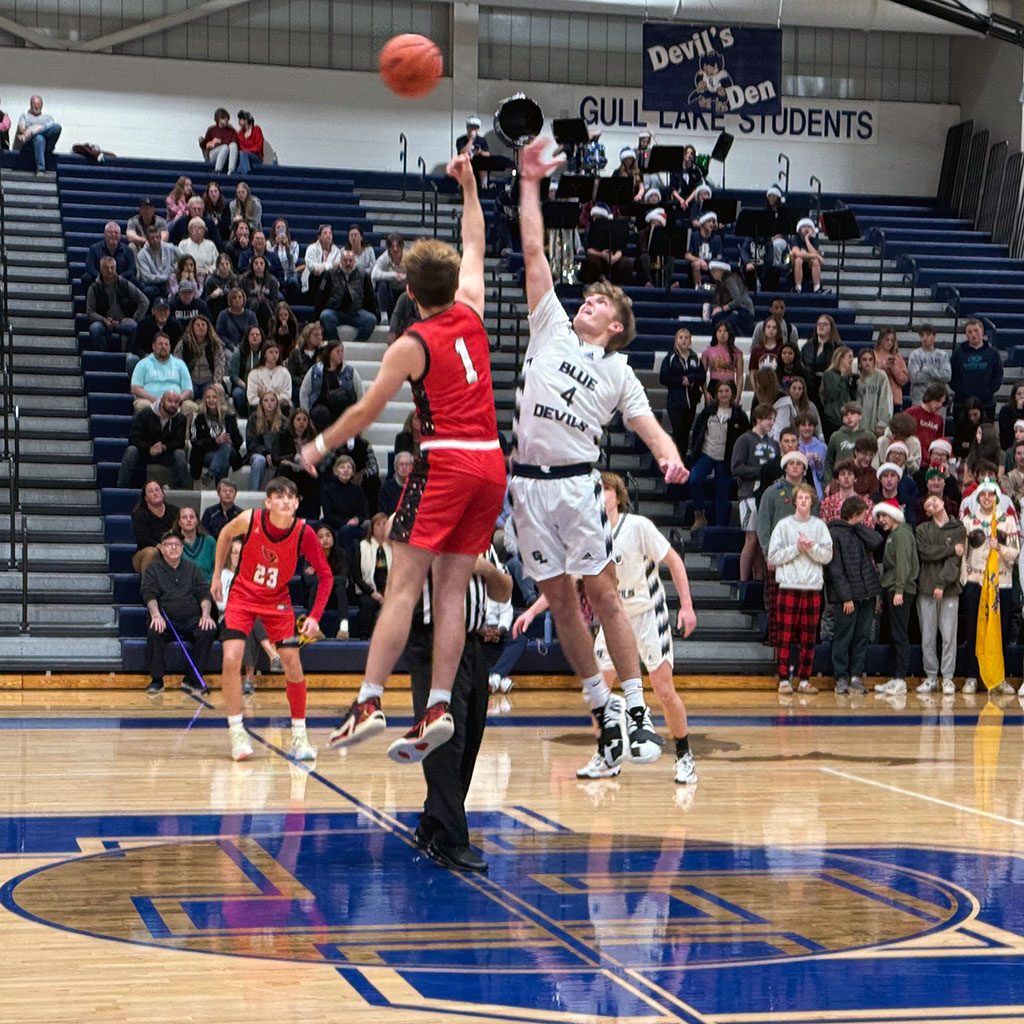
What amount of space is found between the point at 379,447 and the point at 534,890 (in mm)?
10999

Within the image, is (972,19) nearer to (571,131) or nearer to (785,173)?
(785,173)

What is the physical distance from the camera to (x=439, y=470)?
608cm

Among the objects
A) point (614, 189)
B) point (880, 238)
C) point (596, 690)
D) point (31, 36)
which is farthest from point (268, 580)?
point (880, 238)

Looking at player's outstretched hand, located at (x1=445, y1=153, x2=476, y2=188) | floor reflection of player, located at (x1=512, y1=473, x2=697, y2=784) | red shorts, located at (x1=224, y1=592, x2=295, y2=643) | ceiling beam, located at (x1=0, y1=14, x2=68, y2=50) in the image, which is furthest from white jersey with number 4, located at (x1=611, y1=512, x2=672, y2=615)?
ceiling beam, located at (x1=0, y1=14, x2=68, y2=50)

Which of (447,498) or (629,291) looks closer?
(447,498)

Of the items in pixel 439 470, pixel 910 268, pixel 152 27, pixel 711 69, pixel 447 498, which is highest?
pixel 152 27

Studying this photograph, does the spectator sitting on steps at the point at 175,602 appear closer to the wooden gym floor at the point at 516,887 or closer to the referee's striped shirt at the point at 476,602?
the wooden gym floor at the point at 516,887

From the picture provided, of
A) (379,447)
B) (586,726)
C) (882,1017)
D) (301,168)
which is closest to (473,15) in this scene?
(301,168)

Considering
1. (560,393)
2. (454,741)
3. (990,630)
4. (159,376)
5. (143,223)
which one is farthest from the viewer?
(143,223)

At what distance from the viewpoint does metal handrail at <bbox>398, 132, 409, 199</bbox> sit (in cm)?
2341

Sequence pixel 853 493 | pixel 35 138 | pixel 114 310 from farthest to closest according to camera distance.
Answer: pixel 35 138 < pixel 114 310 < pixel 853 493

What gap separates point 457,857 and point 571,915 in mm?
945

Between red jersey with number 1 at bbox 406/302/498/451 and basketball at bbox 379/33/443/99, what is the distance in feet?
3.00

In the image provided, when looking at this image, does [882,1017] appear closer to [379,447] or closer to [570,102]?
[379,447]
